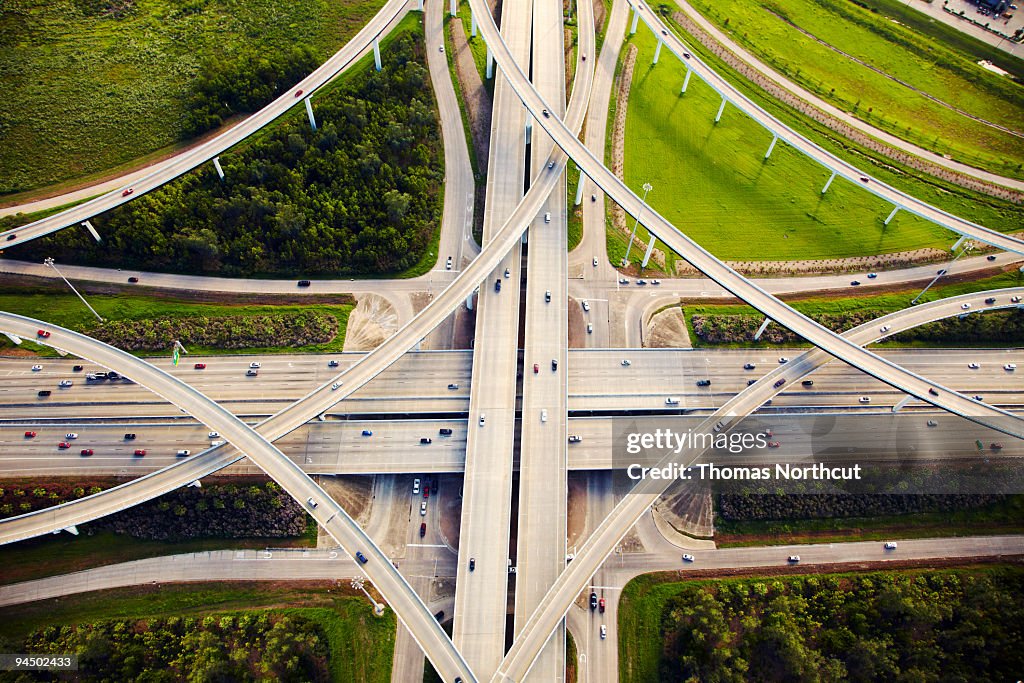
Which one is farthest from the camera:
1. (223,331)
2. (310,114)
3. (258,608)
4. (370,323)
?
(310,114)

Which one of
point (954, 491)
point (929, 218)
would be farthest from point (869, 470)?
point (929, 218)

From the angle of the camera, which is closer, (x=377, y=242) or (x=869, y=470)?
(x=869, y=470)

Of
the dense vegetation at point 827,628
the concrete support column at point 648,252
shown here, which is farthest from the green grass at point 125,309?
the dense vegetation at point 827,628

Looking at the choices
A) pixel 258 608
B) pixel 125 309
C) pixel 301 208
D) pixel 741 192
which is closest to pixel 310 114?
pixel 301 208

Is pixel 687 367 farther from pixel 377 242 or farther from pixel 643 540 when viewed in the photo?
pixel 377 242

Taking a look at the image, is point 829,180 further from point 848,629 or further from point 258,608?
point 258,608

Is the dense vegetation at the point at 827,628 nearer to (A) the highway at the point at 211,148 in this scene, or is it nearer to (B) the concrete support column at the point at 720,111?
(B) the concrete support column at the point at 720,111

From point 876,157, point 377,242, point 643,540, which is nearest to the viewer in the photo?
point 643,540
